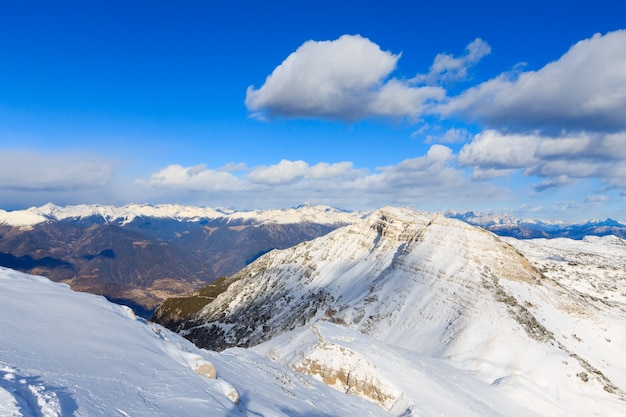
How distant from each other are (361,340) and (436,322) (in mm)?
43515

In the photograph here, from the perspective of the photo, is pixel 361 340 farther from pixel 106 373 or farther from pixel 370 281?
pixel 370 281

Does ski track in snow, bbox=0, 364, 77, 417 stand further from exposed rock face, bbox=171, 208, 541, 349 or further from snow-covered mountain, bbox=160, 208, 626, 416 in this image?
exposed rock face, bbox=171, 208, 541, 349

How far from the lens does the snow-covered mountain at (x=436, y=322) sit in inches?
1534

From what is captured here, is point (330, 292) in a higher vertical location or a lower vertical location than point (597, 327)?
lower

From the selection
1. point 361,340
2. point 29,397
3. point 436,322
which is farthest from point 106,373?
point 436,322

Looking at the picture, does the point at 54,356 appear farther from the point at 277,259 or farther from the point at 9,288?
the point at 277,259

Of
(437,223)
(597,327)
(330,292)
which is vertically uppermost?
(437,223)

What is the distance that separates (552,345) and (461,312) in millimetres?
18589

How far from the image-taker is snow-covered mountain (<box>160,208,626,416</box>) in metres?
39.0

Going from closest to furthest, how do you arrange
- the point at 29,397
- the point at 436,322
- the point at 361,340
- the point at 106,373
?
the point at 29,397 < the point at 106,373 < the point at 361,340 < the point at 436,322

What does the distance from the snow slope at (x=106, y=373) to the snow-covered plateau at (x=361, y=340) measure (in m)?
0.08

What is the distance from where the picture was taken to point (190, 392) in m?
13.9

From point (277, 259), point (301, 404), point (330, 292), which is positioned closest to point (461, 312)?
point (330, 292)

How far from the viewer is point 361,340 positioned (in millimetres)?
44000
